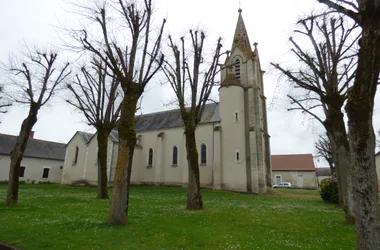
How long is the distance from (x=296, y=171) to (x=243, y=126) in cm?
3085

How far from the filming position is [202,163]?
2795 cm

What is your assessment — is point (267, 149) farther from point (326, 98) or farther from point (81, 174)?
point (81, 174)

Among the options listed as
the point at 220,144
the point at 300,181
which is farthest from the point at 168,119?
the point at 300,181

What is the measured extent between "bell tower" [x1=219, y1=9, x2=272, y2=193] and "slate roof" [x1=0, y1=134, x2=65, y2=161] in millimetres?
30200

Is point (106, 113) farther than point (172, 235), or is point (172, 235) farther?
point (106, 113)

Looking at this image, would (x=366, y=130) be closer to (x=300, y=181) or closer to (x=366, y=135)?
(x=366, y=135)

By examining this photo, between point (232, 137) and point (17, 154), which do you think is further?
point (232, 137)

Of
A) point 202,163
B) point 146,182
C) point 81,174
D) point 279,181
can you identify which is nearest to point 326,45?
point 202,163

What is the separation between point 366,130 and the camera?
14.9ft

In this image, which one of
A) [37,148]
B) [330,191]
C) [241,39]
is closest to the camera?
[330,191]

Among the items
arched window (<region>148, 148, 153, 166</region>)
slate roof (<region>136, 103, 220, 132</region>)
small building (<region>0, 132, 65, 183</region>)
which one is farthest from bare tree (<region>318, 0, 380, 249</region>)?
small building (<region>0, 132, 65, 183</region>)

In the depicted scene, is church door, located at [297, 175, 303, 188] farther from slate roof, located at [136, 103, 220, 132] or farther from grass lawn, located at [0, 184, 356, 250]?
A: grass lawn, located at [0, 184, 356, 250]

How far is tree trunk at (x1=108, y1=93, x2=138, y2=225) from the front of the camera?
810 cm

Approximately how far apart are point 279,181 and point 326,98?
45751 millimetres
